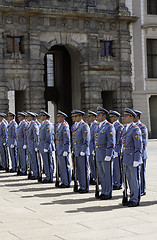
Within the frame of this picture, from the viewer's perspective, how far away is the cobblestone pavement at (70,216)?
6488mm

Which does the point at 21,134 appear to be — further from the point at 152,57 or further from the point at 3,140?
the point at 152,57

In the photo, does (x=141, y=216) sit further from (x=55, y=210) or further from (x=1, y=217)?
(x=1, y=217)

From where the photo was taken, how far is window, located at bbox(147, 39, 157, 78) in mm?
28266

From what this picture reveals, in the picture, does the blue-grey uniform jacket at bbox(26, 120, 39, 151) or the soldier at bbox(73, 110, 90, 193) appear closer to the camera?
the soldier at bbox(73, 110, 90, 193)

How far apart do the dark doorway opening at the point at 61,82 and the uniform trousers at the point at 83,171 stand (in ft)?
57.8

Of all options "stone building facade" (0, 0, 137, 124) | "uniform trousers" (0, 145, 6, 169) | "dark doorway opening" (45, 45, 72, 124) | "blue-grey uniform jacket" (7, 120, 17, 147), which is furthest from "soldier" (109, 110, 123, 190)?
"dark doorway opening" (45, 45, 72, 124)

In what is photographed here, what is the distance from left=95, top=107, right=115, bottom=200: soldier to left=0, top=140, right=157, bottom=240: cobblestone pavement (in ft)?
0.85

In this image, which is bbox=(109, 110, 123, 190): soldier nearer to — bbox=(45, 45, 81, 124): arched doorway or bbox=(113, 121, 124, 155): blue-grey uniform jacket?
bbox=(113, 121, 124, 155): blue-grey uniform jacket

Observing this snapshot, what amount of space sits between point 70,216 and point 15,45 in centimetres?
1795

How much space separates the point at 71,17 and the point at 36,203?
57.8 ft

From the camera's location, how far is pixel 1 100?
24062 mm

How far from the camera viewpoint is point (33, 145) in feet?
43.6

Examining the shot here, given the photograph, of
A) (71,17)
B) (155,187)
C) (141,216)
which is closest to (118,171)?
(155,187)

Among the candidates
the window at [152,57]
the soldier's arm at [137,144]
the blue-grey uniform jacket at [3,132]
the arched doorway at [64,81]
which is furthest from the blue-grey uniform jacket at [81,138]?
the window at [152,57]
